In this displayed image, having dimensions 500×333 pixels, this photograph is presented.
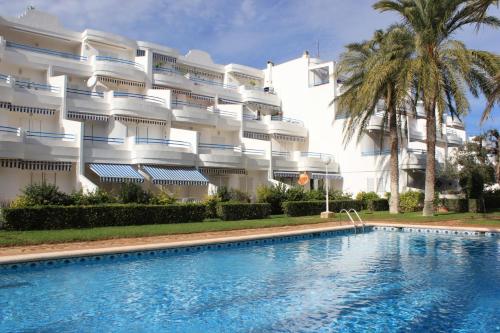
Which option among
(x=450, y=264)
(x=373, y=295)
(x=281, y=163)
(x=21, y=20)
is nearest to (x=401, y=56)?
(x=281, y=163)

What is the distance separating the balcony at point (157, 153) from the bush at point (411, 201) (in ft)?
54.8

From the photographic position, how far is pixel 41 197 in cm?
2258

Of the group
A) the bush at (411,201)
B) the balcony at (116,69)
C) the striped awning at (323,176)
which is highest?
the balcony at (116,69)

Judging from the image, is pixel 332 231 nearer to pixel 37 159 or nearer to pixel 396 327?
pixel 396 327

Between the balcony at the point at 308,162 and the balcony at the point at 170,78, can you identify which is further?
the balcony at the point at 308,162

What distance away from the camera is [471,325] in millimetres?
8797

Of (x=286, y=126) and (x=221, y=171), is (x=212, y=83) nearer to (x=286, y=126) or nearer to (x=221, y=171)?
(x=286, y=126)

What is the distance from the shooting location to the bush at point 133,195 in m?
26.1

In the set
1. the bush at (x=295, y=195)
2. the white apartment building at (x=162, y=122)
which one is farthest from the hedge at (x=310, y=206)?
the white apartment building at (x=162, y=122)

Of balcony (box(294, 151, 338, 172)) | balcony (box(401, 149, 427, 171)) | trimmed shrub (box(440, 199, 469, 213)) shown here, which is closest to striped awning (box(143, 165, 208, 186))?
balcony (box(294, 151, 338, 172))

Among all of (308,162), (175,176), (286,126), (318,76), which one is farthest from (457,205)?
(175,176)

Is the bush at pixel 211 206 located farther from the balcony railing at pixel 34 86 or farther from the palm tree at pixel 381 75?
the balcony railing at pixel 34 86

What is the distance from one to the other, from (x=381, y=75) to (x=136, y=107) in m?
17.6

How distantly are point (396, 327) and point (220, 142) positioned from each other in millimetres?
33864
